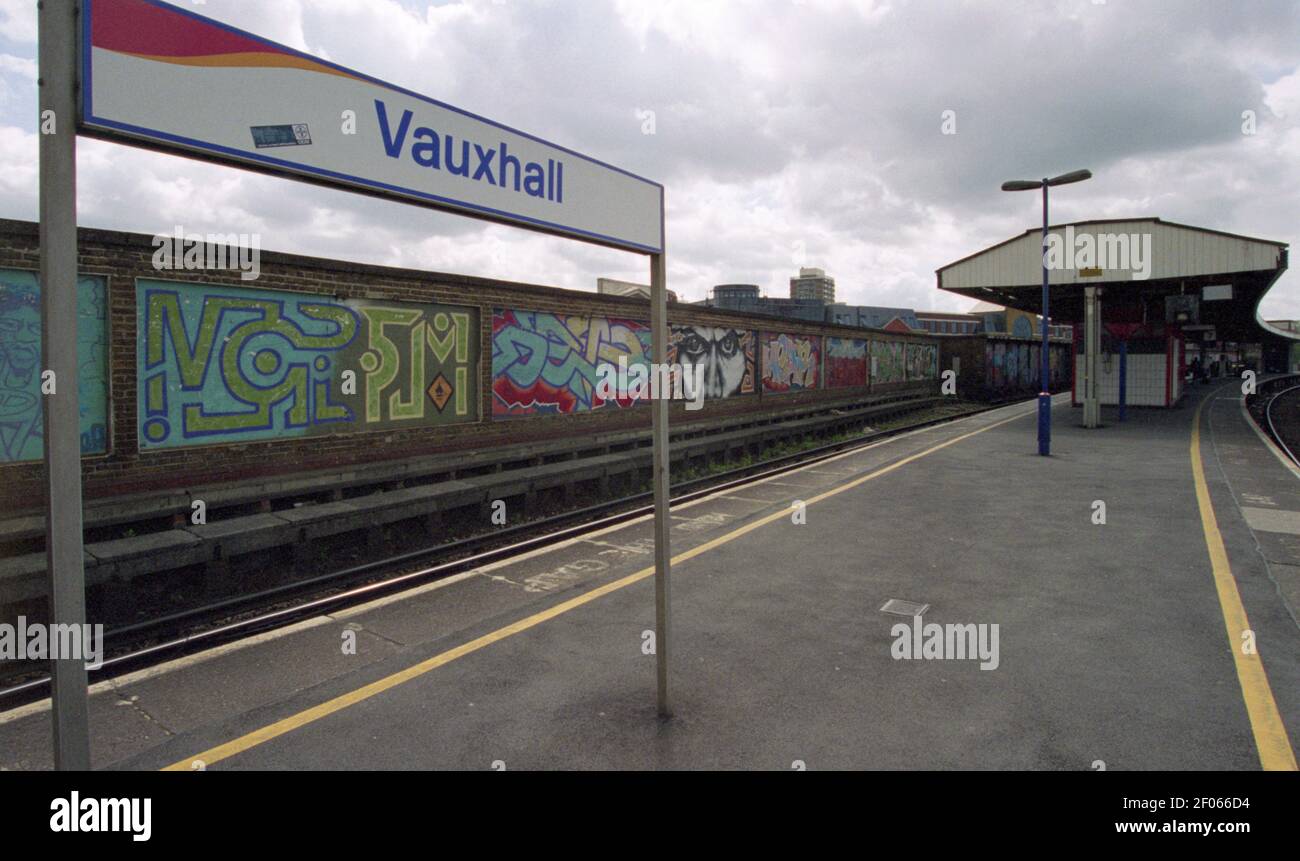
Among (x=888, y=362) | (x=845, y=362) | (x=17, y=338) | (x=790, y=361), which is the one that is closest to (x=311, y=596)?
(x=17, y=338)

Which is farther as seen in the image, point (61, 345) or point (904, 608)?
point (904, 608)

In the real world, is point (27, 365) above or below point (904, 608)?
above

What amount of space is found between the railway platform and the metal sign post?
1.87m

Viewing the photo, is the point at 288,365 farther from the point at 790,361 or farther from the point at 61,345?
the point at 790,361

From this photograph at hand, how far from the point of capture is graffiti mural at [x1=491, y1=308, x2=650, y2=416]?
41.9ft

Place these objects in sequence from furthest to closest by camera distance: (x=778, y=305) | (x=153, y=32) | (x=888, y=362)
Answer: (x=778, y=305) → (x=888, y=362) → (x=153, y=32)

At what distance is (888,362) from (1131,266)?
36.8ft

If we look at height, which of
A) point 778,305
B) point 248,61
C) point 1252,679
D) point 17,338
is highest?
point 778,305

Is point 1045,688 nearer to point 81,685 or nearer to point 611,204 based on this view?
point 611,204

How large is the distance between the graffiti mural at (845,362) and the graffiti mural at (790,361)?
104cm

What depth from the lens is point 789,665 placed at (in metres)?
5.10

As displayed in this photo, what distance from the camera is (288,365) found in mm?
9570

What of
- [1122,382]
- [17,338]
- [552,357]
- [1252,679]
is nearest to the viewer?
[1252,679]

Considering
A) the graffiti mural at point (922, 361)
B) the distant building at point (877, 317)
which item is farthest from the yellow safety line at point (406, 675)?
the distant building at point (877, 317)
